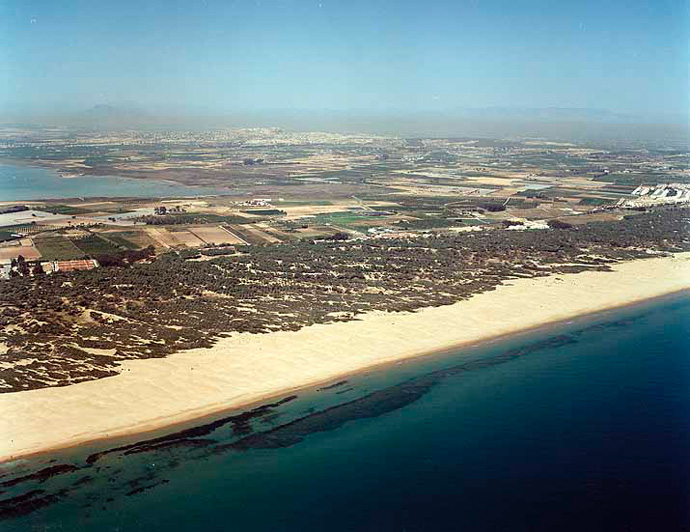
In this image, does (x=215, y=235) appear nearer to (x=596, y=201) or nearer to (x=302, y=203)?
(x=302, y=203)

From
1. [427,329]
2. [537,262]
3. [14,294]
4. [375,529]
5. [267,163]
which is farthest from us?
[267,163]

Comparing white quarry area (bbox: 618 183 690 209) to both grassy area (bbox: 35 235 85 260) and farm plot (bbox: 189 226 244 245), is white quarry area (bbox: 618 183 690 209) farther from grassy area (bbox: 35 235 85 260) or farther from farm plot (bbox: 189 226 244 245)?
grassy area (bbox: 35 235 85 260)

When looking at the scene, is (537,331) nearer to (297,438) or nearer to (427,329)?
(427,329)

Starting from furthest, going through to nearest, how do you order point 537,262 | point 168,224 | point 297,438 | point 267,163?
point 267,163 < point 168,224 < point 537,262 < point 297,438

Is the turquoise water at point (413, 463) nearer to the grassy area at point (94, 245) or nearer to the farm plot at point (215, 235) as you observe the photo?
the grassy area at point (94, 245)

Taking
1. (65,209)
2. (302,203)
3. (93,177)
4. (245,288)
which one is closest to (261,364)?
(245,288)

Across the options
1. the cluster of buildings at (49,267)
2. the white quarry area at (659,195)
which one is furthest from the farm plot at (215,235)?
the white quarry area at (659,195)

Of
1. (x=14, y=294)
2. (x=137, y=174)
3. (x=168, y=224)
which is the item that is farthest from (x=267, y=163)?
(x=14, y=294)
